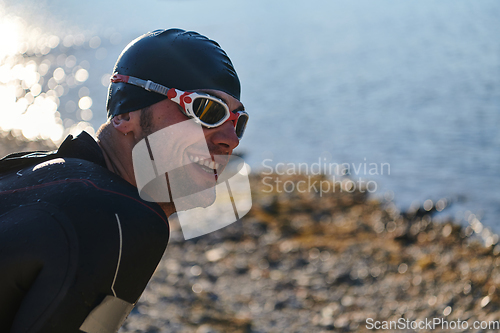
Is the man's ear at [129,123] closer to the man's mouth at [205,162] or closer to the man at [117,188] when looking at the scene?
the man at [117,188]

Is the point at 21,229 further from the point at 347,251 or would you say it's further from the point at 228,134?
the point at 347,251

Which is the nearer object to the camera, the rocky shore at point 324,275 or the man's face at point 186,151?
the man's face at point 186,151

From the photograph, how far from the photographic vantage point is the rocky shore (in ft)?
26.5

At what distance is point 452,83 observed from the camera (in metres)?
32.9

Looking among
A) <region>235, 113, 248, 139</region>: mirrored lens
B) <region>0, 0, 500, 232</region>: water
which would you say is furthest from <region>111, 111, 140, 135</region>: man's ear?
<region>0, 0, 500, 232</region>: water

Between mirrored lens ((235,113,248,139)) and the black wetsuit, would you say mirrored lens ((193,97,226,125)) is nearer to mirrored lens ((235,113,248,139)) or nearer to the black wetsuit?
mirrored lens ((235,113,248,139))

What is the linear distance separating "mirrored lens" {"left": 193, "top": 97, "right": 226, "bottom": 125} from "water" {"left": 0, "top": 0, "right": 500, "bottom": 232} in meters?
12.3

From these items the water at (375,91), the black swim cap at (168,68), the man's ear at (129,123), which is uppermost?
the black swim cap at (168,68)

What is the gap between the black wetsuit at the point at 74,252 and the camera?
187 cm

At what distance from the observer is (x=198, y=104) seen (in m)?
2.71

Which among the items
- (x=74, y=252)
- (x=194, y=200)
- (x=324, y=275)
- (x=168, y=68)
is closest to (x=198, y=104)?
(x=168, y=68)

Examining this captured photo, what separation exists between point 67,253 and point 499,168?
64.5 ft

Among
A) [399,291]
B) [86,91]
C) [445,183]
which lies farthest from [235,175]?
[86,91]

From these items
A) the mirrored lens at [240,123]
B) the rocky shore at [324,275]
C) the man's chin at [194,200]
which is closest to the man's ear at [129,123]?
the man's chin at [194,200]
